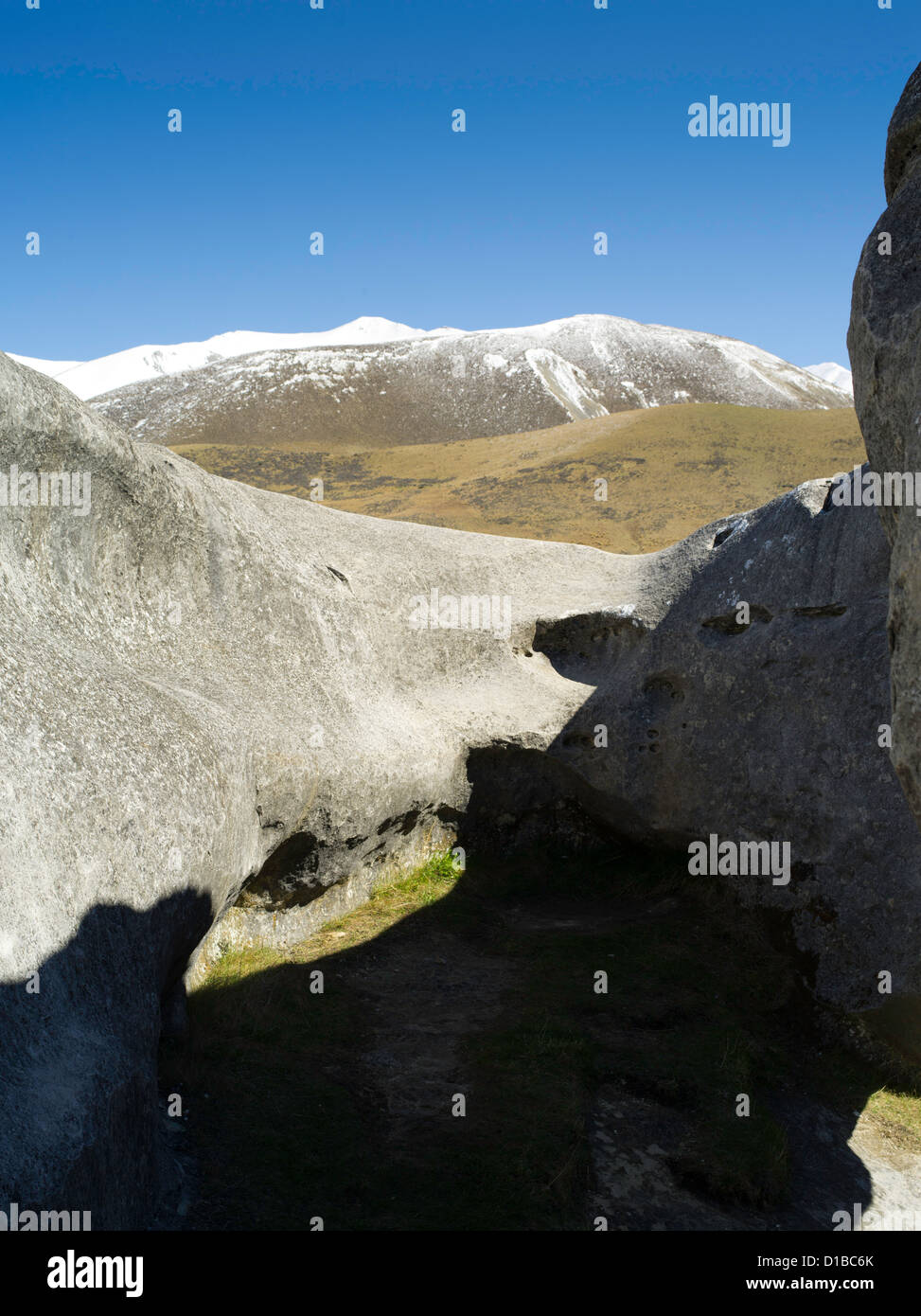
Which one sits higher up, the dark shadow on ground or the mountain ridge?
the mountain ridge

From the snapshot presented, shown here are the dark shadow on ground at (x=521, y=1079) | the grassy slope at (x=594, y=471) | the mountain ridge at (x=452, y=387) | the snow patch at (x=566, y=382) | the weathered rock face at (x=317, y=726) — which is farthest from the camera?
the snow patch at (x=566, y=382)

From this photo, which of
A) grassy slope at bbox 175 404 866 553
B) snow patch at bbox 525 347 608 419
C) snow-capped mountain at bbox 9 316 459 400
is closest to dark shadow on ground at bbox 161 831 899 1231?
grassy slope at bbox 175 404 866 553

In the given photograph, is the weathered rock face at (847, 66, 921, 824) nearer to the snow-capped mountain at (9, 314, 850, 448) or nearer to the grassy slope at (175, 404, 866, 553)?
the grassy slope at (175, 404, 866, 553)

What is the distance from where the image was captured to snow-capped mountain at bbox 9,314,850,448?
62.6 meters

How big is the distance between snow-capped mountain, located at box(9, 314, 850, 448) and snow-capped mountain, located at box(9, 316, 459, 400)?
99.5 feet

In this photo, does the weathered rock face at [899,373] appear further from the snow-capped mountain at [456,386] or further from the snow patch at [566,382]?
the snow patch at [566,382]

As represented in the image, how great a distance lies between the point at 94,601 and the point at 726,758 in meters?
6.35

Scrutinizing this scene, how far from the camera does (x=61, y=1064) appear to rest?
4754 mm

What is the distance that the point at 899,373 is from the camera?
4.29 meters

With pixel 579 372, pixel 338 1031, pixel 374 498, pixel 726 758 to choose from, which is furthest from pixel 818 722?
pixel 579 372

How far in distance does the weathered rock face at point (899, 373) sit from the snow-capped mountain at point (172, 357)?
330 ft

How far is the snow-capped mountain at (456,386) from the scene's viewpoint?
62.6 meters

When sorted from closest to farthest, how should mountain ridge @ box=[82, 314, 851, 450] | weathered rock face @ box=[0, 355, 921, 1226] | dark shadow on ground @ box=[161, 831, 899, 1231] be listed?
weathered rock face @ box=[0, 355, 921, 1226] → dark shadow on ground @ box=[161, 831, 899, 1231] → mountain ridge @ box=[82, 314, 851, 450]

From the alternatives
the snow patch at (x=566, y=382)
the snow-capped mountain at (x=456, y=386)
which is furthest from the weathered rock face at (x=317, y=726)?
the snow patch at (x=566, y=382)
